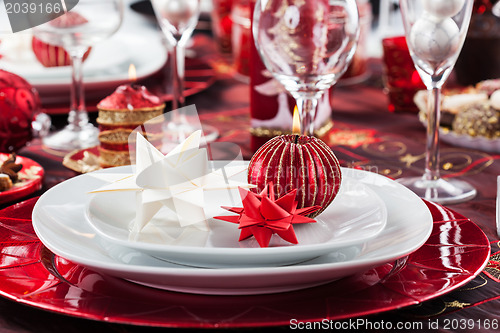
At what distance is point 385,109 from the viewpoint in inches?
37.2

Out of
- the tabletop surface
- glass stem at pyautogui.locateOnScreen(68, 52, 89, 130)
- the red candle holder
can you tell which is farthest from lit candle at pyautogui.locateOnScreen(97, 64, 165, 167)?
→ the red candle holder

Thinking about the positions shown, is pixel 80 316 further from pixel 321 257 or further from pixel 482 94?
pixel 482 94

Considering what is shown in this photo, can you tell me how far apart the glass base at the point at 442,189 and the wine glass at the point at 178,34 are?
27cm

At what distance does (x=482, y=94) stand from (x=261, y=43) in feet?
1.20

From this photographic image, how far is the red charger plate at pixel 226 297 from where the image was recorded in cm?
33

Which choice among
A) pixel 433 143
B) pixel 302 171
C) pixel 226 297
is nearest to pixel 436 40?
pixel 433 143

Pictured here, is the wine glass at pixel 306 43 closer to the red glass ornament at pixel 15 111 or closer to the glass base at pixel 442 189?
the glass base at pixel 442 189

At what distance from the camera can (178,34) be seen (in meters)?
0.83

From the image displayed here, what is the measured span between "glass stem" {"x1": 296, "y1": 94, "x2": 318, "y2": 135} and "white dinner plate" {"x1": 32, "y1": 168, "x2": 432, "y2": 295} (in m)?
0.11

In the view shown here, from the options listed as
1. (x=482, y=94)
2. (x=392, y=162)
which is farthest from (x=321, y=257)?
(x=482, y=94)

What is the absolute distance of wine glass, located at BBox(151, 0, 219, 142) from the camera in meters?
0.81

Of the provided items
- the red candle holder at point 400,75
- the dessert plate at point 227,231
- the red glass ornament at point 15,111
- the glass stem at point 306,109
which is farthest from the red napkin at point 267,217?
the red candle holder at point 400,75

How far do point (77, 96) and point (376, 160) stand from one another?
14.7 inches

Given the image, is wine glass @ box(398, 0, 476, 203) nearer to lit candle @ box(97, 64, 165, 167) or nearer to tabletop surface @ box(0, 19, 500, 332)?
tabletop surface @ box(0, 19, 500, 332)
